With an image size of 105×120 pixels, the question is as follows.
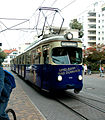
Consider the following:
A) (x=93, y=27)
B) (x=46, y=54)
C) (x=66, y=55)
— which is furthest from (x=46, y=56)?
(x=93, y=27)

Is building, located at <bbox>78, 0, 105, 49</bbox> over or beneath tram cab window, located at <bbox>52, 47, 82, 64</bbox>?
over

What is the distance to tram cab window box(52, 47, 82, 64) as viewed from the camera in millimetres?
8219

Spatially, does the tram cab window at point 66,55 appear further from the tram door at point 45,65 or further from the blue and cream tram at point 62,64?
the tram door at point 45,65

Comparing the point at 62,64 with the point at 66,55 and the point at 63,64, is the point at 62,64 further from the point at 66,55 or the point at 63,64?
the point at 66,55

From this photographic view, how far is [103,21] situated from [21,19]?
63794mm

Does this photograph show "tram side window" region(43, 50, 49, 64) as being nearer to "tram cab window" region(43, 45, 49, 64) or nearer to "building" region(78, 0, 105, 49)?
"tram cab window" region(43, 45, 49, 64)

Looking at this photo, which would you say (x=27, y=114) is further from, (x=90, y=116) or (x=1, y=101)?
(x=1, y=101)

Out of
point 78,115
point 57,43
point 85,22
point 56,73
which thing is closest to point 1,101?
point 78,115

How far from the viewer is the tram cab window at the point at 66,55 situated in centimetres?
822

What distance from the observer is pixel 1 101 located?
3.03 meters

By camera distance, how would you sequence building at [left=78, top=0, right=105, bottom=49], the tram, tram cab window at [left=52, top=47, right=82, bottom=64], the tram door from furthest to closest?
building at [left=78, top=0, right=105, bottom=49]
the tram door
tram cab window at [left=52, top=47, right=82, bottom=64]
the tram

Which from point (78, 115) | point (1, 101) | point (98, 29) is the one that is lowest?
point (78, 115)

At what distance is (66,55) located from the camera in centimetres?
831

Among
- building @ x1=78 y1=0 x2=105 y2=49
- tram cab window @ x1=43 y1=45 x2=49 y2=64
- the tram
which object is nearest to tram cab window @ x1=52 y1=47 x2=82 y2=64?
the tram
